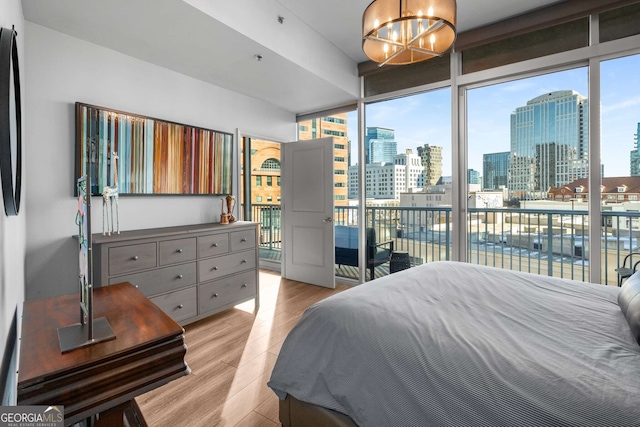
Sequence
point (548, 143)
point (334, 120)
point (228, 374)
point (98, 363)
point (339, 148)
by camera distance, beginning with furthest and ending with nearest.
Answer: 1. point (334, 120)
2. point (339, 148)
3. point (548, 143)
4. point (228, 374)
5. point (98, 363)

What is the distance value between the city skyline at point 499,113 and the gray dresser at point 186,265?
2.03 metres

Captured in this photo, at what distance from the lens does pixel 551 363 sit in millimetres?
953

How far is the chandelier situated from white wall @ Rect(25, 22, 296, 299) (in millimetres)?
2134

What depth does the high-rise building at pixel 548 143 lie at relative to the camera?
9.18 feet

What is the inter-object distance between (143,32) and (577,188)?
3.90 m

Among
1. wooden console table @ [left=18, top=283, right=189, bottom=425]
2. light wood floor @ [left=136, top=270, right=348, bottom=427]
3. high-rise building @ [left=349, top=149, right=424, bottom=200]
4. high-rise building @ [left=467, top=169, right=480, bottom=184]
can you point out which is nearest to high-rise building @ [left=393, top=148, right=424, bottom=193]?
high-rise building @ [left=349, top=149, right=424, bottom=200]

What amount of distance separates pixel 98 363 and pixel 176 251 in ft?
6.50

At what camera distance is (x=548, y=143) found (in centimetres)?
295

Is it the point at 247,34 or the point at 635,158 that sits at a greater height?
the point at 247,34

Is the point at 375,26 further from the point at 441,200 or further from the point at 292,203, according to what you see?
the point at 292,203

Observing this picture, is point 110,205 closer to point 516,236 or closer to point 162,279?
point 162,279

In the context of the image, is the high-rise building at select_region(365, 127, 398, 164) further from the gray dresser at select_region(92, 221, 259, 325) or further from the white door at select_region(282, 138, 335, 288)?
the gray dresser at select_region(92, 221, 259, 325)

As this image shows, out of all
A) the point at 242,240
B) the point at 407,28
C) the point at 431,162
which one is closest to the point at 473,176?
the point at 431,162

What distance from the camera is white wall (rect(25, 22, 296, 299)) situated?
2.23 meters
